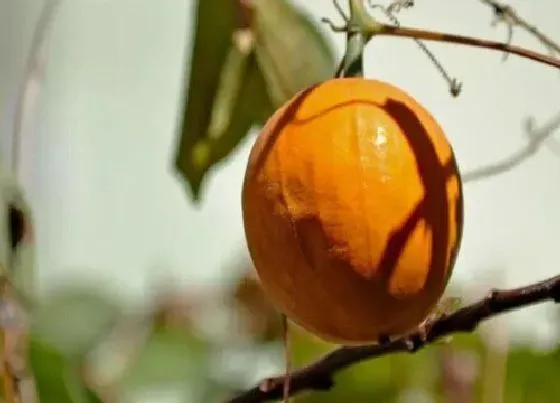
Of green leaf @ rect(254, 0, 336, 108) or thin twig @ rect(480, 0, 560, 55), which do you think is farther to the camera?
green leaf @ rect(254, 0, 336, 108)

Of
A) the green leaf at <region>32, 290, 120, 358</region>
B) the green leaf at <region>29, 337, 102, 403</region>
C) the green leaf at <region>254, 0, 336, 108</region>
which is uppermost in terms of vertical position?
the green leaf at <region>254, 0, 336, 108</region>

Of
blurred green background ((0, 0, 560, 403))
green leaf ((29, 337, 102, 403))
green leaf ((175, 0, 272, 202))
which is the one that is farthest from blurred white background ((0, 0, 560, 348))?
green leaf ((175, 0, 272, 202))

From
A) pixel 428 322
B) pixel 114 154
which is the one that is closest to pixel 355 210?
pixel 428 322

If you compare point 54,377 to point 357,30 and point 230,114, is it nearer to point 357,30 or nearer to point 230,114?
point 230,114

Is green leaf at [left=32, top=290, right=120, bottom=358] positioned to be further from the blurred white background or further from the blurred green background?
the blurred white background

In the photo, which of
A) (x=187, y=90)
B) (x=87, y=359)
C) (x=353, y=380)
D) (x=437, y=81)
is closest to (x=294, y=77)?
(x=187, y=90)

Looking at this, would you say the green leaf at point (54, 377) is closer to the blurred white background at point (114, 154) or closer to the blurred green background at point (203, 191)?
the blurred green background at point (203, 191)

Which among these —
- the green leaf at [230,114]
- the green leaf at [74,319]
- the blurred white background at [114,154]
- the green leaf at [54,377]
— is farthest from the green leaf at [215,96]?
the blurred white background at [114,154]
